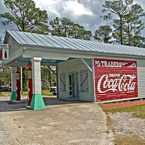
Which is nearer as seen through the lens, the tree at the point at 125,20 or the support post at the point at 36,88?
the support post at the point at 36,88

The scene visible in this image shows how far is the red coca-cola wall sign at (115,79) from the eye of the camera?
2052cm


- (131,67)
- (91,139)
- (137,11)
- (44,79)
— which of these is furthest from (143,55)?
(44,79)

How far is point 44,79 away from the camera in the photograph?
214ft

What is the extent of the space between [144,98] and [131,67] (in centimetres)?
274

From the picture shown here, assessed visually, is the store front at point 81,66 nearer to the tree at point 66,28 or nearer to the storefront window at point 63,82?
the storefront window at point 63,82

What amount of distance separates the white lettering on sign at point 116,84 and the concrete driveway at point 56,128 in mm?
4915

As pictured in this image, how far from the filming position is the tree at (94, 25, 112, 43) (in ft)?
184

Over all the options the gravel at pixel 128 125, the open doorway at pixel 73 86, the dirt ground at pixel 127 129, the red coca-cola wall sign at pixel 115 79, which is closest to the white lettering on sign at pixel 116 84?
the red coca-cola wall sign at pixel 115 79

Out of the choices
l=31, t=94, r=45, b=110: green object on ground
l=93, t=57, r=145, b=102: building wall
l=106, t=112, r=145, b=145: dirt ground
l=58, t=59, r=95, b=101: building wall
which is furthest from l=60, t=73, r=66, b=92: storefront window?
l=106, t=112, r=145, b=145: dirt ground

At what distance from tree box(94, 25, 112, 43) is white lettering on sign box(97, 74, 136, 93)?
3421cm

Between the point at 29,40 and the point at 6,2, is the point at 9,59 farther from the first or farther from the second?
the point at 6,2

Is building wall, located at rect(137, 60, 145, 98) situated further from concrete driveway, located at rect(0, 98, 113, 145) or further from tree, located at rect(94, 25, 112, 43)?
tree, located at rect(94, 25, 112, 43)

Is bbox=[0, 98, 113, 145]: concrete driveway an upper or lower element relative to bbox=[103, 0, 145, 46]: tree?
lower

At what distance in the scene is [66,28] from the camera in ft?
178
